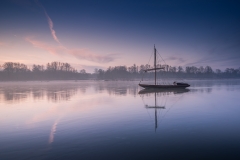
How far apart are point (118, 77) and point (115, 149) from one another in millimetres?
185228

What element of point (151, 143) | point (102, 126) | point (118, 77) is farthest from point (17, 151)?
point (118, 77)

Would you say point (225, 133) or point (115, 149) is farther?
point (225, 133)

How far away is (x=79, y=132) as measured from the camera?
10508 mm

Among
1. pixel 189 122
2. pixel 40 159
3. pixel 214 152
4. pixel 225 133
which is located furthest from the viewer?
pixel 189 122

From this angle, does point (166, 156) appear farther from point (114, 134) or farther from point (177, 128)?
point (177, 128)

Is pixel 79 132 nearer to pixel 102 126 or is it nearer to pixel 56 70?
pixel 102 126

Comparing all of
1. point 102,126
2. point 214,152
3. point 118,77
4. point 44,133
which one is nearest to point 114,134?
point 102,126

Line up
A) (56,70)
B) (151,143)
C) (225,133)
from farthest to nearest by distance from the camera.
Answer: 1. (56,70)
2. (225,133)
3. (151,143)

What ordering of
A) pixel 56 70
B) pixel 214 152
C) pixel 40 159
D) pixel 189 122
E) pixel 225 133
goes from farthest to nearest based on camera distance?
pixel 56 70
pixel 189 122
pixel 225 133
pixel 214 152
pixel 40 159

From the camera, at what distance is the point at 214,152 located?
7.43 m

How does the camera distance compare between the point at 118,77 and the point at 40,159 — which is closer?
the point at 40,159

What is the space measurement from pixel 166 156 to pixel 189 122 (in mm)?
6497

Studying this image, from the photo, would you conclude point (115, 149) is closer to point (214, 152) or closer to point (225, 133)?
point (214, 152)

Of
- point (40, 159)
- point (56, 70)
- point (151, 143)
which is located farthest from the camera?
point (56, 70)
